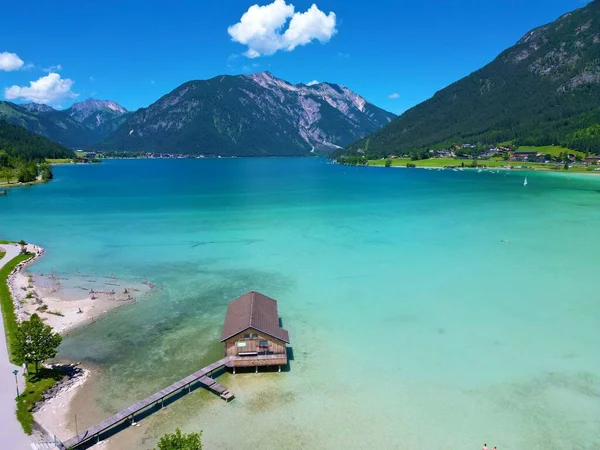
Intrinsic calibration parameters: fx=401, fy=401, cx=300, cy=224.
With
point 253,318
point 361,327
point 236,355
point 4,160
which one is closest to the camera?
point 236,355

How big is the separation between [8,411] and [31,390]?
204 cm

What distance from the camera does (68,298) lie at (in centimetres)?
3984

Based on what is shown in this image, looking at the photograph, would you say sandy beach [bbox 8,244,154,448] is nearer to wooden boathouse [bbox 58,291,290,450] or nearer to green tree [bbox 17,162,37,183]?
wooden boathouse [bbox 58,291,290,450]

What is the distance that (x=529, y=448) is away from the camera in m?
20.8

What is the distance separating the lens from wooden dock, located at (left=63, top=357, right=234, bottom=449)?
67.1 ft

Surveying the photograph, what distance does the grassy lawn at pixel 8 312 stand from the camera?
28148 mm

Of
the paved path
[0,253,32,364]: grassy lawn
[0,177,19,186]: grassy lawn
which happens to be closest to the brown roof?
the paved path

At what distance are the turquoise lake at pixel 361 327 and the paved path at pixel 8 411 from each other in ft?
9.77

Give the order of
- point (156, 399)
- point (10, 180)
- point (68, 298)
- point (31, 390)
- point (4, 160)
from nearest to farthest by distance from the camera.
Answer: point (156, 399)
point (31, 390)
point (68, 298)
point (10, 180)
point (4, 160)

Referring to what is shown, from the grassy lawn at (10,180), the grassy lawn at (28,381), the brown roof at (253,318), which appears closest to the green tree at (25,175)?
the grassy lawn at (10,180)

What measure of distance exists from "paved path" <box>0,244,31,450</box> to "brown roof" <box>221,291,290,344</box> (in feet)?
37.6

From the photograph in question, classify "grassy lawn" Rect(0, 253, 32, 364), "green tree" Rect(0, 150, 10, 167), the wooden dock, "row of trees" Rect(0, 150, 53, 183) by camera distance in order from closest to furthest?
the wooden dock → "grassy lawn" Rect(0, 253, 32, 364) → "row of trees" Rect(0, 150, 53, 183) → "green tree" Rect(0, 150, 10, 167)

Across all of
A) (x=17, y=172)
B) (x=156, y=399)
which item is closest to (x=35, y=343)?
(x=156, y=399)

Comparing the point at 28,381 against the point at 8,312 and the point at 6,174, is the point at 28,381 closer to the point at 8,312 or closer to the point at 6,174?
the point at 8,312
